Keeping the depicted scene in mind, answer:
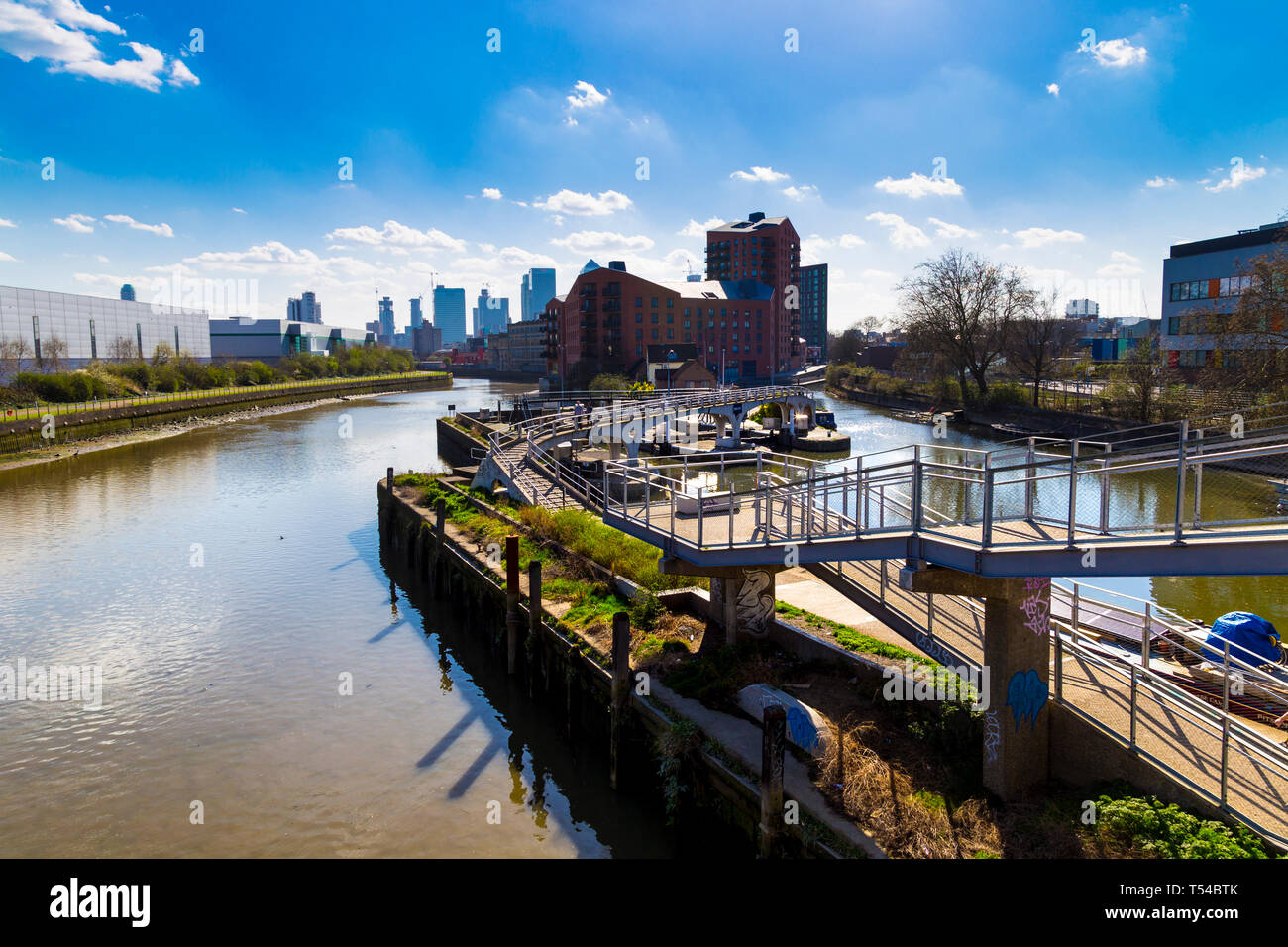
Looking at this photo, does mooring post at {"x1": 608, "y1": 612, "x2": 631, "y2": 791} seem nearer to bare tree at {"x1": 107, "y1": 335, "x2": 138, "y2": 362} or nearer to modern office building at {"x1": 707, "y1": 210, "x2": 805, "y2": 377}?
bare tree at {"x1": 107, "y1": 335, "x2": 138, "y2": 362}

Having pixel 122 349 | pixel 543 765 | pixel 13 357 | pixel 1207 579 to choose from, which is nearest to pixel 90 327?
pixel 122 349

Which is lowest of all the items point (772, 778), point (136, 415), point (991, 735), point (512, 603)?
point (512, 603)

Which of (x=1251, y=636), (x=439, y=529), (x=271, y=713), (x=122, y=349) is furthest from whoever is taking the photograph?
(x=122, y=349)

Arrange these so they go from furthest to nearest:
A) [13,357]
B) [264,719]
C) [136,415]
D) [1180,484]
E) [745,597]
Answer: [13,357] → [136,415] → [264,719] → [745,597] → [1180,484]

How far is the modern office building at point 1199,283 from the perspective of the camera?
164 ft

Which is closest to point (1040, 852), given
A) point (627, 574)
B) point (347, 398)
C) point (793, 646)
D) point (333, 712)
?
point (793, 646)

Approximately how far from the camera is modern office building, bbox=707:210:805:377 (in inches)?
4983

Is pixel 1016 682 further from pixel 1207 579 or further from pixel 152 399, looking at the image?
pixel 152 399

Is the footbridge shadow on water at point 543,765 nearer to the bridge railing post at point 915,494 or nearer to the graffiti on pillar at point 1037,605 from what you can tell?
the graffiti on pillar at point 1037,605

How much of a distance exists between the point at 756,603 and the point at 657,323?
3628 inches

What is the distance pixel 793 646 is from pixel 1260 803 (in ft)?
21.8

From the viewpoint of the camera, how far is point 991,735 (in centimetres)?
891

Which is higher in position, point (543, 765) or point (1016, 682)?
point (1016, 682)

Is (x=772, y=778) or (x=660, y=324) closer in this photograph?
(x=772, y=778)
